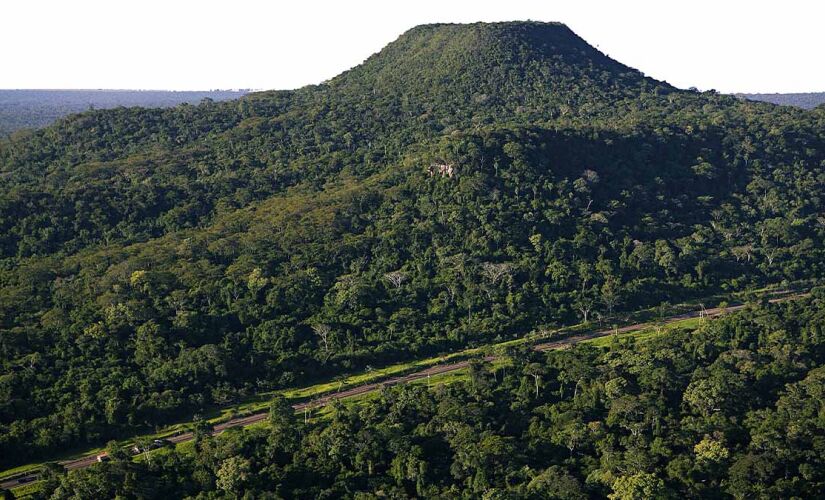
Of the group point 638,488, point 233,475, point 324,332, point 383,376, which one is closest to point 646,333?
point 383,376

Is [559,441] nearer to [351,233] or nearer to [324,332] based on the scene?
[324,332]

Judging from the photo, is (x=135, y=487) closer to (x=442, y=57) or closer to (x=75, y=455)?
(x=75, y=455)

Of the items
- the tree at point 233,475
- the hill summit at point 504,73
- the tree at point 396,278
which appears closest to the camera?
the tree at point 233,475

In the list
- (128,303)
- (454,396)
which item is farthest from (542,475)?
(128,303)

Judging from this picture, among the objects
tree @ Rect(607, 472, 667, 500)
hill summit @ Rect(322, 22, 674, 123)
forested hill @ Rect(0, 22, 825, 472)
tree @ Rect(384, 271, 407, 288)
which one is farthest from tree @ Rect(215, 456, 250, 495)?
hill summit @ Rect(322, 22, 674, 123)

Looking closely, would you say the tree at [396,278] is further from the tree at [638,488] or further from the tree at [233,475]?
the tree at [638,488]

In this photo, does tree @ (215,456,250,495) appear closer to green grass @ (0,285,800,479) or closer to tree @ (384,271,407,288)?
green grass @ (0,285,800,479)

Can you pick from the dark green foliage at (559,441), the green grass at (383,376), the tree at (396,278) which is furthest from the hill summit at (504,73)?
the dark green foliage at (559,441)

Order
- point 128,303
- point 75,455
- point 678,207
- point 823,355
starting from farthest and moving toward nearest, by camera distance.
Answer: point 678,207
point 128,303
point 823,355
point 75,455
